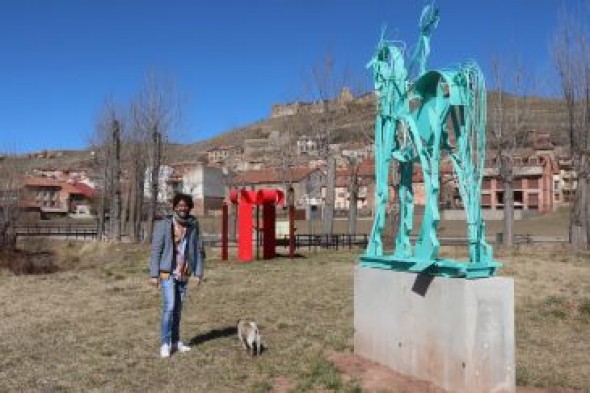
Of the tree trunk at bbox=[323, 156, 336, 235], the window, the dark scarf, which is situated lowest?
the dark scarf

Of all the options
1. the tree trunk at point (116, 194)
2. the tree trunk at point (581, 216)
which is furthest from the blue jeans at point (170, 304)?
the tree trunk at point (116, 194)

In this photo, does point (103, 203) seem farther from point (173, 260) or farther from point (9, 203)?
point (173, 260)

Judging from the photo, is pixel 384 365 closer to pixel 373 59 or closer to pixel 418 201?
pixel 373 59

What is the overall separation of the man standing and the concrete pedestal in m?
2.33

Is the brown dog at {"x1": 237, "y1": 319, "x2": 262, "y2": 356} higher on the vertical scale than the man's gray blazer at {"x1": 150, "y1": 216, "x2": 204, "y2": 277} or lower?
lower

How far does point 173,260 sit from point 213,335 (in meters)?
1.75

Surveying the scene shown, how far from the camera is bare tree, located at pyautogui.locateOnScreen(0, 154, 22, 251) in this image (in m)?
31.9

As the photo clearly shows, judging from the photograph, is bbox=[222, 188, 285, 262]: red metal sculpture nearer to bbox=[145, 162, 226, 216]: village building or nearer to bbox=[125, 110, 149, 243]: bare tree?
bbox=[125, 110, 149, 243]: bare tree

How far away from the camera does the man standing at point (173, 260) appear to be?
26.8 ft

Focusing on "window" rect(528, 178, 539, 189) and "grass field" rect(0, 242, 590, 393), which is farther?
"window" rect(528, 178, 539, 189)

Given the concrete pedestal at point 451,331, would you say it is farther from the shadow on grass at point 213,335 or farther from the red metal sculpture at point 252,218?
the red metal sculpture at point 252,218

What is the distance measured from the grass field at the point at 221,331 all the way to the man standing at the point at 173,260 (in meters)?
0.42

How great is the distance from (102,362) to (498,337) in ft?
14.1

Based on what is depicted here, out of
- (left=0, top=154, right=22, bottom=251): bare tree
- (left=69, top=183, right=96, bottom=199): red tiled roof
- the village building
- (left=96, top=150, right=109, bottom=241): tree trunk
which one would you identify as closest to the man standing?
(left=0, top=154, right=22, bottom=251): bare tree
